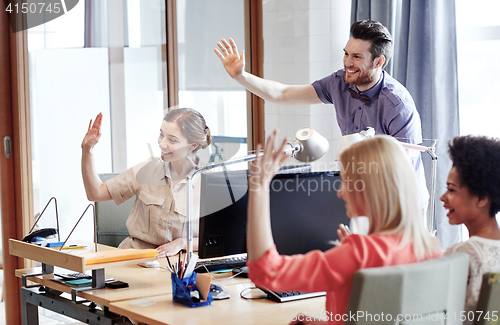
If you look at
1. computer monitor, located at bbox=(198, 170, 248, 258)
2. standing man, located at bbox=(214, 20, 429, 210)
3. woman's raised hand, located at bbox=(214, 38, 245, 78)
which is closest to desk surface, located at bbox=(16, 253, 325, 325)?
computer monitor, located at bbox=(198, 170, 248, 258)

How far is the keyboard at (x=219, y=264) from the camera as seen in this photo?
1.79m

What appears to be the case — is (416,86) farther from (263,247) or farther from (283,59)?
(263,247)

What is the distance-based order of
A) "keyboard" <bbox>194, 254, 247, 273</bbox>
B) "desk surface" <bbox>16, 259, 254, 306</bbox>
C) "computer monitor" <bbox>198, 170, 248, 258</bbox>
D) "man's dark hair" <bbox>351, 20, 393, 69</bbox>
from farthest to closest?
"man's dark hair" <bbox>351, 20, 393, 69</bbox>, "keyboard" <bbox>194, 254, 247, 273</bbox>, "computer monitor" <bbox>198, 170, 248, 258</bbox>, "desk surface" <bbox>16, 259, 254, 306</bbox>

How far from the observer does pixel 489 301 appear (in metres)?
1.16

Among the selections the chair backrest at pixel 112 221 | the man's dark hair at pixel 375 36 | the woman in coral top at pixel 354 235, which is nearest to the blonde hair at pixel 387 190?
the woman in coral top at pixel 354 235

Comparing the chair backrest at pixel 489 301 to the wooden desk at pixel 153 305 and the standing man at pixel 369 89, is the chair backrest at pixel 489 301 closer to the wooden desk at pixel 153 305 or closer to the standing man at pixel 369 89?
the wooden desk at pixel 153 305

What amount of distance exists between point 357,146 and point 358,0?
200 cm

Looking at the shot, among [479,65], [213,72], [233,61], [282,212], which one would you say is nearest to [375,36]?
[233,61]

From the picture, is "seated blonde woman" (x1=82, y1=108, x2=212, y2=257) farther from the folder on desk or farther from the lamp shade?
the lamp shade

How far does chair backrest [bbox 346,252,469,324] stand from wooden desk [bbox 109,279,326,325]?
0.35 m

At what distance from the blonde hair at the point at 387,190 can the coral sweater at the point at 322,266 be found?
5cm

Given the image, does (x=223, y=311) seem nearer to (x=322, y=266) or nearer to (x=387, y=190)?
(x=322, y=266)

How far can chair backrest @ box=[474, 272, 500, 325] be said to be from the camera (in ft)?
3.78

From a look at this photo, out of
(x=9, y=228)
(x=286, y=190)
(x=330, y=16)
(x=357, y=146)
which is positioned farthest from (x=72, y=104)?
(x=357, y=146)
